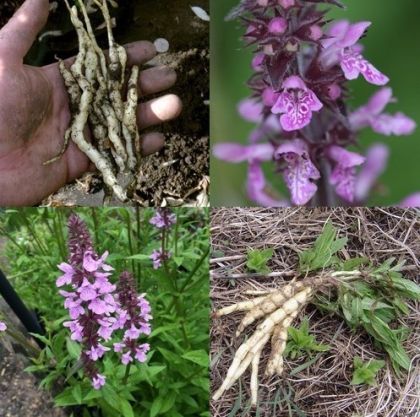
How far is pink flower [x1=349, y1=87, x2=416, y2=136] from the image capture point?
180 centimetres

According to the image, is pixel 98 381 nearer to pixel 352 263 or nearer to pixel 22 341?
pixel 22 341

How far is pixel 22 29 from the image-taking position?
1.88 metres

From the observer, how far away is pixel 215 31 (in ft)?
6.08

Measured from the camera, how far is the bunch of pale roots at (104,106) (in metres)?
1.90

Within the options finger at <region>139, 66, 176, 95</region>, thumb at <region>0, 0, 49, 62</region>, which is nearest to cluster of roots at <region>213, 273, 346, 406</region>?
finger at <region>139, 66, 176, 95</region>

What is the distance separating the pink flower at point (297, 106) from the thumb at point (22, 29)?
26.1 inches

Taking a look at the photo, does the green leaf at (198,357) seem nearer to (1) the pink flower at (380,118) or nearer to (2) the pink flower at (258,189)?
(2) the pink flower at (258,189)

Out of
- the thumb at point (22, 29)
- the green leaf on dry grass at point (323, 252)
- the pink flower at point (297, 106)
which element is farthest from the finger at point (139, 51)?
the green leaf on dry grass at point (323, 252)

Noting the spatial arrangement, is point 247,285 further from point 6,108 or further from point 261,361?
point 6,108

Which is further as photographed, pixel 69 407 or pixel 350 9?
pixel 69 407

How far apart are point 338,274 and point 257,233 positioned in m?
0.23

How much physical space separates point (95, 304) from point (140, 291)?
0.69 feet

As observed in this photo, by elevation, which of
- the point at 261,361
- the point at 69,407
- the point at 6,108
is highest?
the point at 6,108

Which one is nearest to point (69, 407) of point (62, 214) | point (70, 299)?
point (70, 299)
